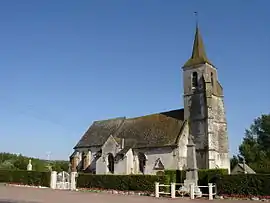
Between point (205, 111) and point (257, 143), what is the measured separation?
101ft

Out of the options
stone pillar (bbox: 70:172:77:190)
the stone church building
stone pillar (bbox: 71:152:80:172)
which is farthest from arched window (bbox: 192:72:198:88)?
stone pillar (bbox: 71:152:80:172)

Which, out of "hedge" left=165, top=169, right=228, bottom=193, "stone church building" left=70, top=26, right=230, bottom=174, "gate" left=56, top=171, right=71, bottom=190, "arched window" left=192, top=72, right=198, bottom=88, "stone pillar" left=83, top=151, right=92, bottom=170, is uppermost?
"arched window" left=192, top=72, right=198, bottom=88

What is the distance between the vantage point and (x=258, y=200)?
2047cm

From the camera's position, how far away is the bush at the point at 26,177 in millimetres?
32594

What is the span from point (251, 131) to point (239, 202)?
165 feet

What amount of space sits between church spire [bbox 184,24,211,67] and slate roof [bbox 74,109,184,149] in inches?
250

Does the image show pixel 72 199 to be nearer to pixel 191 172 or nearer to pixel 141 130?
pixel 191 172

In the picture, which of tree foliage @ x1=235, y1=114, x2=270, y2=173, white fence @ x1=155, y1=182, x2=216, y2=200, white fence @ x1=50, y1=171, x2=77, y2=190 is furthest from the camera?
tree foliage @ x1=235, y1=114, x2=270, y2=173

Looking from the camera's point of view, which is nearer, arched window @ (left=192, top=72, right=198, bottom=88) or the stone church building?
the stone church building

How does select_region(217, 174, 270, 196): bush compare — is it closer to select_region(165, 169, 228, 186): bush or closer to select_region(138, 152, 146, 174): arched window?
select_region(165, 169, 228, 186): bush

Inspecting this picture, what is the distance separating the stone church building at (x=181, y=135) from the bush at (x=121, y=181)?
25.8ft

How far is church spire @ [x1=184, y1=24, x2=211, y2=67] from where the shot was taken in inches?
1592

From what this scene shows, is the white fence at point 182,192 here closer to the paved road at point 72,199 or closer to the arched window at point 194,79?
the paved road at point 72,199

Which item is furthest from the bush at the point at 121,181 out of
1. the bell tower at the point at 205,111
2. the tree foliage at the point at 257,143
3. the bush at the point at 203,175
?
the tree foliage at the point at 257,143
